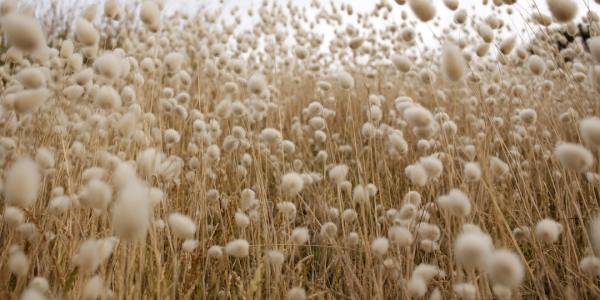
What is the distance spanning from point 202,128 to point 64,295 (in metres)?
0.69

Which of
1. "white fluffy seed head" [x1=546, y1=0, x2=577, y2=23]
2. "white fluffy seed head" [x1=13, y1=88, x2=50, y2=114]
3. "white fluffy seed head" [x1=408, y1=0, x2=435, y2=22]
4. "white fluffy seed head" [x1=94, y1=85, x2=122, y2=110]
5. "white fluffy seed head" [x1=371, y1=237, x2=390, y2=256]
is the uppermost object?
"white fluffy seed head" [x1=408, y1=0, x2=435, y2=22]

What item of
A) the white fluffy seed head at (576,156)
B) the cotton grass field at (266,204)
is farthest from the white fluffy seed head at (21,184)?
the white fluffy seed head at (576,156)

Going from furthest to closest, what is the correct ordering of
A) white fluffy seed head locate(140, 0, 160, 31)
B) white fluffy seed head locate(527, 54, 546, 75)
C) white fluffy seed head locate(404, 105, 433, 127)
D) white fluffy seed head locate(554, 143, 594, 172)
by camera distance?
white fluffy seed head locate(527, 54, 546, 75), white fluffy seed head locate(140, 0, 160, 31), white fluffy seed head locate(404, 105, 433, 127), white fluffy seed head locate(554, 143, 594, 172)

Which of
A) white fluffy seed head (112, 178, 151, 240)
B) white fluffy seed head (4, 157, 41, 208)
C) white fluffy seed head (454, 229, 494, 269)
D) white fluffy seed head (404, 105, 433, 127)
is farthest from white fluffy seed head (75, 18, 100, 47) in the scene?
white fluffy seed head (454, 229, 494, 269)

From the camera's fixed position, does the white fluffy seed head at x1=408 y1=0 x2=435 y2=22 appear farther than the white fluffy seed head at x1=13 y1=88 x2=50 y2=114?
Yes

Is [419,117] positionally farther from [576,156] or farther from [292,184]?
[292,184]

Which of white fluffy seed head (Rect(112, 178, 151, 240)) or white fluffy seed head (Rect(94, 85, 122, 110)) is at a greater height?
white fluffy seed head (Rect(94, 85, 122, 110))

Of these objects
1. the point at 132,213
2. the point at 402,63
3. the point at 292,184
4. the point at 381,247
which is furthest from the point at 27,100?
the point at 402,63

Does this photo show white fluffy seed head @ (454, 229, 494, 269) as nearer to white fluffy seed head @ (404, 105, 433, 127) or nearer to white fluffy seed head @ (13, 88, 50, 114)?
white fluffy seed head @ (404, 105, 433, 127)

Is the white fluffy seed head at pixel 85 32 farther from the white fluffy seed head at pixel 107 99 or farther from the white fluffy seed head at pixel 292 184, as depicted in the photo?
the white fluffy seed head at pixel 292 184

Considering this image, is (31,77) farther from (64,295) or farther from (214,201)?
(214,201)

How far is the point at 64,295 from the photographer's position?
3.28ft

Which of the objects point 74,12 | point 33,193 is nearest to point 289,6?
point 74,12

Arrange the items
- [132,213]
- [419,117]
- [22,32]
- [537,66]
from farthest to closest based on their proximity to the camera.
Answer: [537,66] → [419,117] → [22,32] → [132,213]
